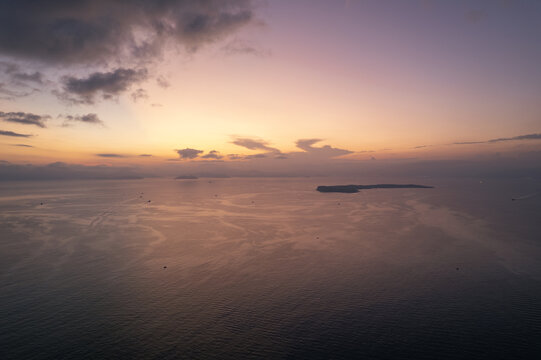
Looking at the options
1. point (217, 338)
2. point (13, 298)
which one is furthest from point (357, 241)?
point (13, 298)

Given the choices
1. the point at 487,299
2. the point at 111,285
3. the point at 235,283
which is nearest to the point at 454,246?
the point at 487,299

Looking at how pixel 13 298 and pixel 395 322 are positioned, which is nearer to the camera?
pixel 395 322

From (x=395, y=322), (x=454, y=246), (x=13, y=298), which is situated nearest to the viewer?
(x=395, y=322)

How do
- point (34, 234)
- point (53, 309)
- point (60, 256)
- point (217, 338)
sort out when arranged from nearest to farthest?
point (217, 338)
point (53, 309)
point (60, 256)
point (34, 234)

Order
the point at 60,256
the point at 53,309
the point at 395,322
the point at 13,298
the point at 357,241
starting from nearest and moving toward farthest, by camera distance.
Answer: the point at 395,322 → the point at 53,309 → the point at 13,298 → the point at 60,256 → the point at 357,241

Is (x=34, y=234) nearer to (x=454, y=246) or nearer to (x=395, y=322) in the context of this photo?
(x=395, y=322)

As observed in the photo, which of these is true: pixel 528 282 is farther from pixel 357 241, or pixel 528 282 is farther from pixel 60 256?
pixel 60 256
